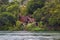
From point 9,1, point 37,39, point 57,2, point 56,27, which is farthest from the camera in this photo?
point 9,1

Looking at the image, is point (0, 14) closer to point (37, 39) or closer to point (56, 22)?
point (56, 22)

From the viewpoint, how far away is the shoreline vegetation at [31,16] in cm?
→ 2952

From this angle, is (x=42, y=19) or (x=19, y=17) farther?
(x=19, y=17)

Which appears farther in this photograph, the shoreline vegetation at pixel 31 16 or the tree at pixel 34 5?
the tree at pixel 34 5

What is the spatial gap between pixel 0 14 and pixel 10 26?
197cm

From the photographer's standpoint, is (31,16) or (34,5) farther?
(34,5)

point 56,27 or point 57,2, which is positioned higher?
point 57,2

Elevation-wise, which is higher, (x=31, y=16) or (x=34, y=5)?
(x=34, y=5)

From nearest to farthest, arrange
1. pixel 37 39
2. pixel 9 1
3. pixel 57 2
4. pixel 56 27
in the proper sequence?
pixel 37 39 → pixel 56 27 → pixel 57 2 → pixel 9 1

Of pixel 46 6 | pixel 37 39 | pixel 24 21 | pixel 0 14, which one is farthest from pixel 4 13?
pixel 37 39

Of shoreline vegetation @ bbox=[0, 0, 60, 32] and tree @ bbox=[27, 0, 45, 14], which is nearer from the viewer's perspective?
shoreline vegetation @ bbox=[0, 0, 60, 32]

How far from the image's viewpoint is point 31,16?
107 ft

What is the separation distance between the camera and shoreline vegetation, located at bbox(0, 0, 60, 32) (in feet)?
96.8

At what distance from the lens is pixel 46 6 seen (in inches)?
1249
